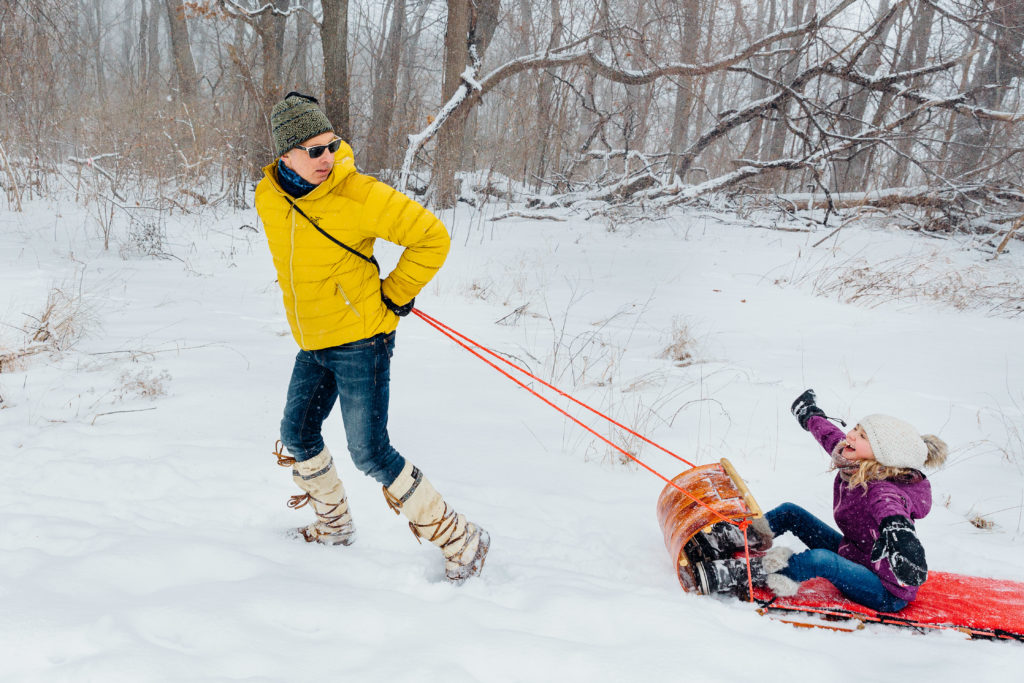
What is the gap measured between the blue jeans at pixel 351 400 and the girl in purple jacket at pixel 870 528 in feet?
4.27

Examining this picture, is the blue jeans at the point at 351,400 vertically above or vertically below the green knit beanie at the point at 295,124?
below

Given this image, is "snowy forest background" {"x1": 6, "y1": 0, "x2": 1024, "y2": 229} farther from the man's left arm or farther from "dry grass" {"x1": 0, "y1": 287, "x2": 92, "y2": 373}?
the man's left arm

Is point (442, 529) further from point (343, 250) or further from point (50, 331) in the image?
point (50, 331)

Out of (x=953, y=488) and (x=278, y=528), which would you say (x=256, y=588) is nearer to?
(x=278, y=528)

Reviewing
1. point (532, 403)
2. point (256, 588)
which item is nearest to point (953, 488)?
point (532, 403)

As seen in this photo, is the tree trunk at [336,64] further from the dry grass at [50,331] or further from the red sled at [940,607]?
the red sled at [940,607]

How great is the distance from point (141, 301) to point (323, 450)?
371 cm

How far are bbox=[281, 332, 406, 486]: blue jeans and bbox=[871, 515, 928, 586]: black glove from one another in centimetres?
177

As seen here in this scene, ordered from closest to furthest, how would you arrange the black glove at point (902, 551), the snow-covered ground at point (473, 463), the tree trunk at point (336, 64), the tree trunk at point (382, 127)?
the snow-covered ground at point (473, 463) < the black glove at point (902, 551) < the tree trunk at point (336, 64) < the tree trunk at point (382, 127)

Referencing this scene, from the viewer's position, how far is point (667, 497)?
2572 millimetres

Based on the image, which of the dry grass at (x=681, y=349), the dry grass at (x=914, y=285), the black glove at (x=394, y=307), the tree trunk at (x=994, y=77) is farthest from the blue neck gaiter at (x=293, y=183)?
the tree trunk at (x=994, y=77)

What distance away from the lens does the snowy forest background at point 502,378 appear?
1.82 metres

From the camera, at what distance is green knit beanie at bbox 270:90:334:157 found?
1.87 meters

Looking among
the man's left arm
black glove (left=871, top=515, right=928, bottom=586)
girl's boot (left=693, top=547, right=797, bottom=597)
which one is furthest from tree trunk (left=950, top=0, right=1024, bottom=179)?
the man's left arm
